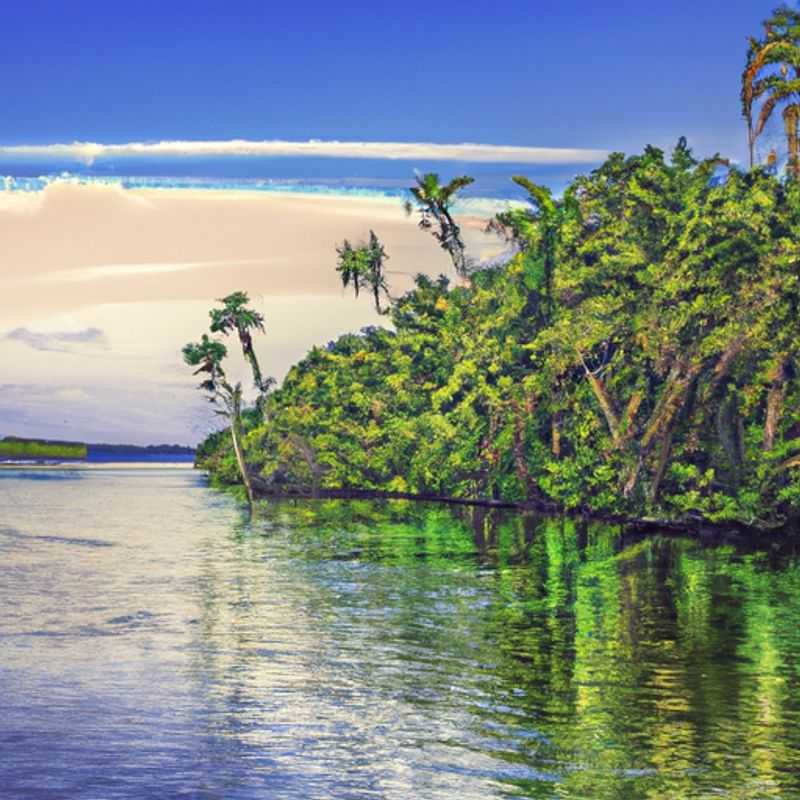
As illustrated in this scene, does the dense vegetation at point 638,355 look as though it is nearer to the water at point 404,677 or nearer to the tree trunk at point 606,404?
the tree trunk at point 606,404

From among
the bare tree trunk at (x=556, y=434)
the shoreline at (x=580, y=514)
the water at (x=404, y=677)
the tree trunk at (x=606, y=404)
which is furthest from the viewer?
the bare tree trunk at (x=556, y=434)

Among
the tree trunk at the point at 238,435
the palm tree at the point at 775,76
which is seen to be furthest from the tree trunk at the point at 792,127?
the tree trunk at the point at 238,435

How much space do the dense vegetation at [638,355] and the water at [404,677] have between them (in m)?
9.90

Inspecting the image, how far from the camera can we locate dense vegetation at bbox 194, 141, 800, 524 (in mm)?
61500

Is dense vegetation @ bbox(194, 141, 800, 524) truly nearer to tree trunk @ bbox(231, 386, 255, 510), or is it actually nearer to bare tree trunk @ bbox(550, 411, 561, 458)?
bare tree trunk @ bbox(550, 411, 561, 458)

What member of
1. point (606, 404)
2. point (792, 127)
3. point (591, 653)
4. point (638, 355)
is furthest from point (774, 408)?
point (591, 653)

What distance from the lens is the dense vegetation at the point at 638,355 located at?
61.5m

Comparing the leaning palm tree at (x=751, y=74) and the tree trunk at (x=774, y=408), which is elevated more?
the leaning palm tree at (x=751, y=74)

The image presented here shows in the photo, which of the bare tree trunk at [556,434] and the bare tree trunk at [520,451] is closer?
the bare tree trunk at [556,434]

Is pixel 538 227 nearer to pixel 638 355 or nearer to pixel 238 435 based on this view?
pixel 638 355

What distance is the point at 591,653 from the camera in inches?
1121

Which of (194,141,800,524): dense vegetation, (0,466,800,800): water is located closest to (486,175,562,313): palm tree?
(194,141,800,524): dense vegetation

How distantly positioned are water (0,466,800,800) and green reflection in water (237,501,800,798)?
0.07m

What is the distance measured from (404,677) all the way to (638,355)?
44183 mm
